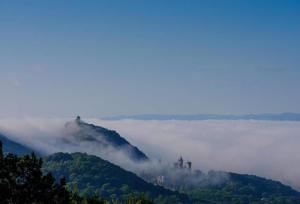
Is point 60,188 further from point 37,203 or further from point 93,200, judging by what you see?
point 93,200

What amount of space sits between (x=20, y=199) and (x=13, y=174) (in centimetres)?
342

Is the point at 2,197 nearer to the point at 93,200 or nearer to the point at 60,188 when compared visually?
the point at 60,188

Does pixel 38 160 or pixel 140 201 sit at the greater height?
pixel 38 160

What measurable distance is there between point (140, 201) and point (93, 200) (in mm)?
11734

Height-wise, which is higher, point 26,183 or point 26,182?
point 26,182

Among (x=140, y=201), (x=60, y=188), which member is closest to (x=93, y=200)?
(x=140, y=201)

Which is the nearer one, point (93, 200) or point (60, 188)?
point (60, 188)

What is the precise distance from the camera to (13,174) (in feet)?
210

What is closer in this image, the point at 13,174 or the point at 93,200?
the point at 13,174

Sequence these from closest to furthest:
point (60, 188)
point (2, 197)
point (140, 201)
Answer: point (2, 197), point (60, 188), point (140, 201)

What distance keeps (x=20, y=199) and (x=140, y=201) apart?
61.4 m

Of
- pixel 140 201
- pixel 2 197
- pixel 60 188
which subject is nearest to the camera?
pixel 2 197

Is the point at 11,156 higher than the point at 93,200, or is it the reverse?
the point at 11,156

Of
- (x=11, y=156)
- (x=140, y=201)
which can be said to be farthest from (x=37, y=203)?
(x=140, y=201)
